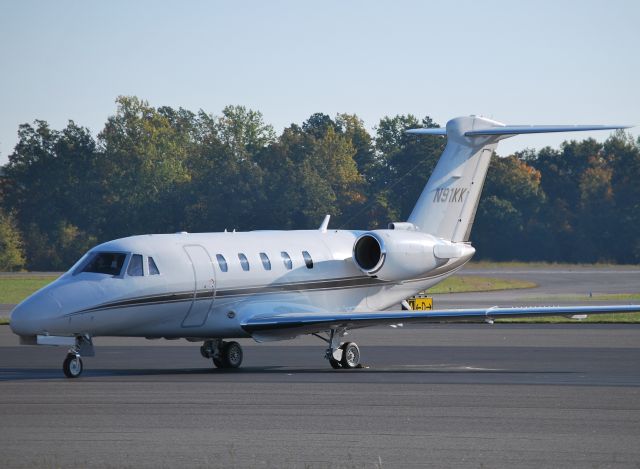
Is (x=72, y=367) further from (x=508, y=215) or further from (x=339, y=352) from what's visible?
(x=508, y=215)

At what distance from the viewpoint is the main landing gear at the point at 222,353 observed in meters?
24.2

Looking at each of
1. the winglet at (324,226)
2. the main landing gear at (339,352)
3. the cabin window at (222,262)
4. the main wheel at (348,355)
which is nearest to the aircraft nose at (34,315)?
the cabin window at (222,262)

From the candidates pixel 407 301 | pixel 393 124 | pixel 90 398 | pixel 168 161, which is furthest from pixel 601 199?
pixel 90 398

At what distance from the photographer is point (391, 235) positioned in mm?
26500

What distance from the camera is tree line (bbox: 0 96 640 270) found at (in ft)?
295

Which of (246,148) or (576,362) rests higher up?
(246,148)

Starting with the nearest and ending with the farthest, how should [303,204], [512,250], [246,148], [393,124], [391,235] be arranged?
[391,235]
[303,204]
[512,250]
[246,148]
[393,124]

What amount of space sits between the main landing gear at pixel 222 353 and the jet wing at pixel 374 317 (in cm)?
67

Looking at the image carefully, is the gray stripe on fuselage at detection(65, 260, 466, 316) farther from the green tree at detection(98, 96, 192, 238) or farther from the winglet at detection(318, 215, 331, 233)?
the green tree at detection(98, 96, 192, 238)

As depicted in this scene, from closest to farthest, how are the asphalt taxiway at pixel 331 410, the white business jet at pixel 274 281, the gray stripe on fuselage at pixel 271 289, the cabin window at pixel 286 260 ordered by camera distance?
1. the asphalt taxiway at pixel 331 410
2. the white business jet at pixel 274 281
3. the gray stripe on fuselage at pixel 271 289
4. the cabin window at pixel 286 260

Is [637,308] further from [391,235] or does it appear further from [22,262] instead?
[22,262]

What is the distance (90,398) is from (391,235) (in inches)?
413

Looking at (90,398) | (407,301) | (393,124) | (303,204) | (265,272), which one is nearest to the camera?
(90,398)

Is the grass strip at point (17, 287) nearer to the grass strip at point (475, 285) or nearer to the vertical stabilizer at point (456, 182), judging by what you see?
the grass strip at point (475, 285)
